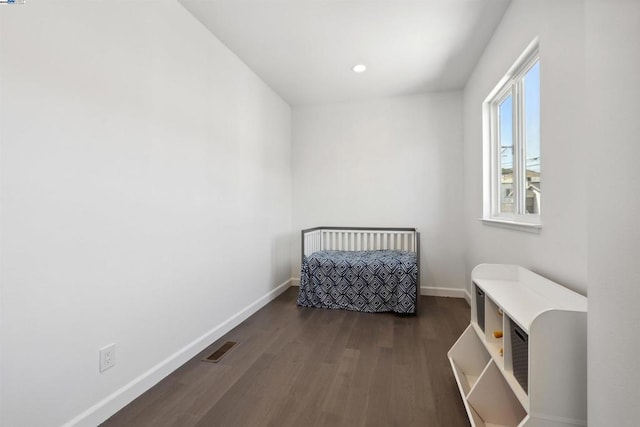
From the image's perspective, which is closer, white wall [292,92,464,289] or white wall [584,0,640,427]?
white wall [584,0,640,427]

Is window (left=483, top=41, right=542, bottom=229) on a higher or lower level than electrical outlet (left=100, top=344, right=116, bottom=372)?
higher

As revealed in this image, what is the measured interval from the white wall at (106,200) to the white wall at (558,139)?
6.88ft

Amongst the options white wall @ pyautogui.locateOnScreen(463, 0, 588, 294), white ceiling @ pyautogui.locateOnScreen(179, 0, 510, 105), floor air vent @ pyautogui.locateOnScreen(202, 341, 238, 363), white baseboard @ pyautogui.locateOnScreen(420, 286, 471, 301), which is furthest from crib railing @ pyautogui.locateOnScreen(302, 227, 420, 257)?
white ceiling @ pyautogui.locateOnScreen(179, 0, 510, 105)

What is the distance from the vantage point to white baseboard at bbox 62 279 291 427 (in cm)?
137

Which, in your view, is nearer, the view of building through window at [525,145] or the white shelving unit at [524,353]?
the white shelving unit at [524,353]

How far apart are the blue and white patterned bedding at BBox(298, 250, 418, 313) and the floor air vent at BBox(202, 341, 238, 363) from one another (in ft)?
3.29

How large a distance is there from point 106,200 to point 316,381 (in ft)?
5.01

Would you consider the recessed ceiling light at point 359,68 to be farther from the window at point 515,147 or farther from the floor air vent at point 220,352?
the floor air vent at point 220,352

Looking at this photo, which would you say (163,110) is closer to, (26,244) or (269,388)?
(26,244)

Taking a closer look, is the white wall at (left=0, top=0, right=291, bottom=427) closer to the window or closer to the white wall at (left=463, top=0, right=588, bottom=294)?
the white wall at (left=463, top=0, right=588, bottom=294)

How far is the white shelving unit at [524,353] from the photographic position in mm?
960

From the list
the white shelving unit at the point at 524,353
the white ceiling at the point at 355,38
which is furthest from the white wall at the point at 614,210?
the white ceiling at the point at 355,38

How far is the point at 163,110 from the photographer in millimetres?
1812

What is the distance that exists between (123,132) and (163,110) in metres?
0.35
